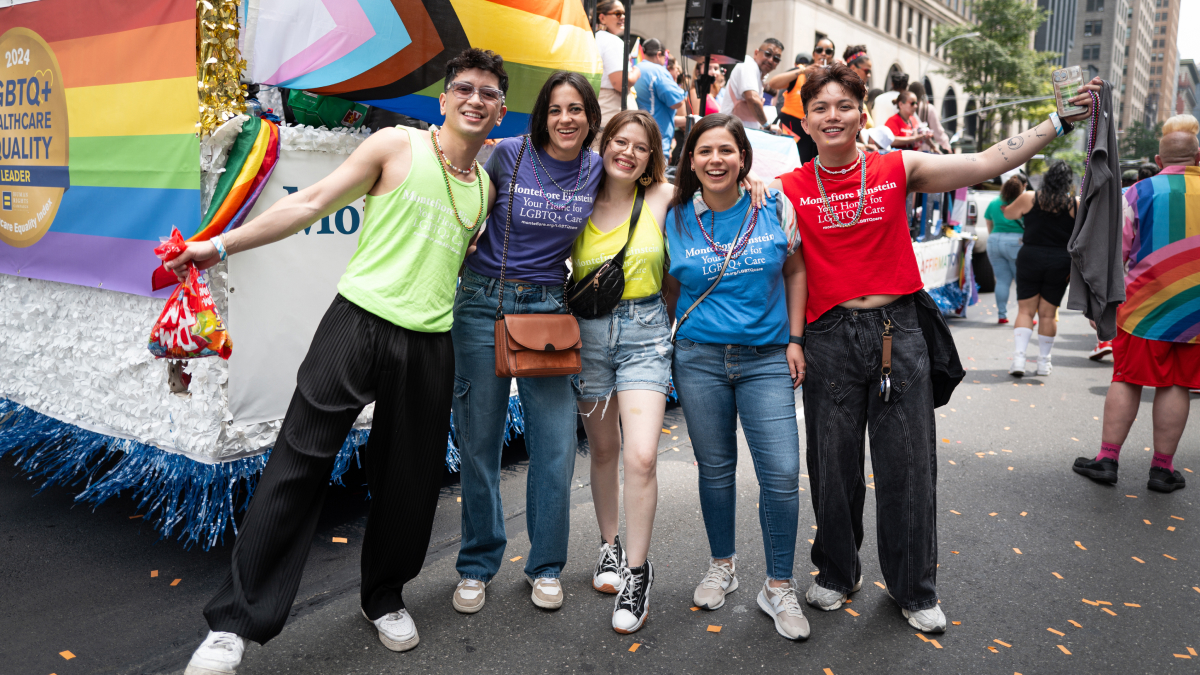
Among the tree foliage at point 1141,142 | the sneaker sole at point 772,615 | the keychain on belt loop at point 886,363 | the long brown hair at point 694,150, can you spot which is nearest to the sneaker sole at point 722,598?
the sneaker sole at point 772,615

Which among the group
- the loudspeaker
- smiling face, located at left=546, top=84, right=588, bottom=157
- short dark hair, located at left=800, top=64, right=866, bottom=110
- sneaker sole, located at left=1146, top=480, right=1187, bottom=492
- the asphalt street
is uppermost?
the loudspeaker

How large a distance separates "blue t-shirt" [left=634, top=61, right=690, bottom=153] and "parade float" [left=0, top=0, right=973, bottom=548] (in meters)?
3.71

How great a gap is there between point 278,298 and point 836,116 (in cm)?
241

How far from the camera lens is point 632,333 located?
3.15 m

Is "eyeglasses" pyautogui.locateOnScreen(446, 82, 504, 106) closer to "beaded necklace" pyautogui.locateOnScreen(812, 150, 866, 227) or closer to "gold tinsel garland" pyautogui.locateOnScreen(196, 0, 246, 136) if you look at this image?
"gold tinsel garland" pyautogui.locateOnScreen(196, 0, 246, 136)

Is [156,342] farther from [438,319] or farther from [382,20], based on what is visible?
[382,20]

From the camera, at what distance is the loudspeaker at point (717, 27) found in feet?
26.9

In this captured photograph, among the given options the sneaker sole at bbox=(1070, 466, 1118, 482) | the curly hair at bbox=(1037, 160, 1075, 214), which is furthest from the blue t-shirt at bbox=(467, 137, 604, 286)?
the curly hair at bbox=(1037, 160, 1075, 214)

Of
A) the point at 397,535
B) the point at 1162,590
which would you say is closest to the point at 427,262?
the point at 397,535

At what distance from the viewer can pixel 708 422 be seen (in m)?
3.16

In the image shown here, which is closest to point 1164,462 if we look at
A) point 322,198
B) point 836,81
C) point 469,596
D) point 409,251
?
point 836,81

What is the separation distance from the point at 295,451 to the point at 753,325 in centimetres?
161

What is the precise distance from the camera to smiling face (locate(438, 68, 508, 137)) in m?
2.88

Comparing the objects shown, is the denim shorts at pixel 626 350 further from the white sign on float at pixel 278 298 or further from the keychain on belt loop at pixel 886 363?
the white sign on float at pixel 278 298
